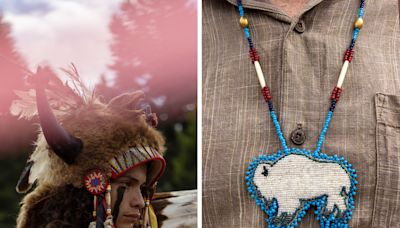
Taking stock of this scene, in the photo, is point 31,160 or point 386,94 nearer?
point 31,160

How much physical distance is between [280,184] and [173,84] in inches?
9.5

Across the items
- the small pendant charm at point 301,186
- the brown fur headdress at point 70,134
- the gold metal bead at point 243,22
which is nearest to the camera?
the brown fur headdress at point 70,134

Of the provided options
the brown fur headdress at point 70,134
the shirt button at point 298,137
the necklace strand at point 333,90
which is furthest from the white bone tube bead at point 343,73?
the brown fur headdress at point 70,134

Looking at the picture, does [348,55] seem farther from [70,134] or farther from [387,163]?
[70,134]

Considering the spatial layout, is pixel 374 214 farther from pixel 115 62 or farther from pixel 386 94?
pixel 115 62

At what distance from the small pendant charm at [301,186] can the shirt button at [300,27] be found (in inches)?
8.3

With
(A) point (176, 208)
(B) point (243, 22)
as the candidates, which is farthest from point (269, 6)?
(A) point (176, 208)

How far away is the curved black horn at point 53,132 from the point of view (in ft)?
2.54

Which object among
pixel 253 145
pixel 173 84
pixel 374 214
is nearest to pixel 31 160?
pixel 173 84

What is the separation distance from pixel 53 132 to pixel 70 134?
0.07 feet

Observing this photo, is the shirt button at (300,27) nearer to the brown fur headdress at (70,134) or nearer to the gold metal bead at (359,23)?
the gold metal bead at (359,23)

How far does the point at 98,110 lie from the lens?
811 millimetres

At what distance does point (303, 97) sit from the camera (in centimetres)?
98

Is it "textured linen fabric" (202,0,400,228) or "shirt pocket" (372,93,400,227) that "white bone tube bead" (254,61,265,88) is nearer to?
"textured linen fabric" (202,0,400,228)
